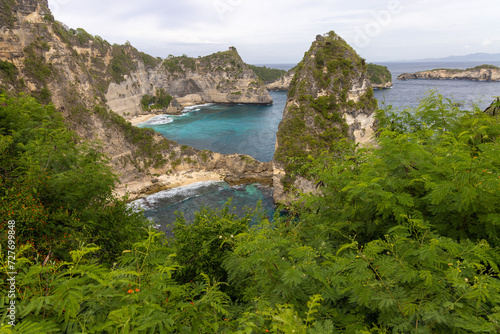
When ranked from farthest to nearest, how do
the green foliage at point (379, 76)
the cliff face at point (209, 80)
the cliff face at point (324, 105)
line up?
the green foliage at point (379, 76) < the cliff face at point (209, 80) < the cliff face at point (324, 105)

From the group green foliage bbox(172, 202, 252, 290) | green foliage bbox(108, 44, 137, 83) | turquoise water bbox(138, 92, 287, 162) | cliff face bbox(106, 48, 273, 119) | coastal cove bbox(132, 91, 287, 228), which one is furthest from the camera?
cliff face bbox(106, 48, 273, 119)


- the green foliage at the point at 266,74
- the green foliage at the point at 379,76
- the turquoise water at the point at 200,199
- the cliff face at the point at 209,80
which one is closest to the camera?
the turquoise water at the point at 200,199

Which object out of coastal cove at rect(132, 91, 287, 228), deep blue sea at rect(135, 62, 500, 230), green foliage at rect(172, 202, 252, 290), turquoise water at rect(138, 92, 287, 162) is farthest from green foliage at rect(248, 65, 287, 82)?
green foliage at rect(172, 202, 252, 290)

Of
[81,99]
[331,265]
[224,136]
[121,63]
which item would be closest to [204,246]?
[331,265]

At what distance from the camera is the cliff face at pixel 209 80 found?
367 ft

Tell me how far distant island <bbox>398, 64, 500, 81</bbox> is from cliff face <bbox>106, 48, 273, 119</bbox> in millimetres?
120075

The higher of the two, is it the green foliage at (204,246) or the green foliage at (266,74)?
the green foliage at (266,74)

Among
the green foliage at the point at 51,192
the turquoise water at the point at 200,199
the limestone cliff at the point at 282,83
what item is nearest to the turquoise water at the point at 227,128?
the turquoise water at the point at 200,199

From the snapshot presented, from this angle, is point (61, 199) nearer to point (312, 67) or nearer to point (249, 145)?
point (312, 67)

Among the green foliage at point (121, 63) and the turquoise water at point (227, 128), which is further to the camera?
the green foliage at point (121, 63)

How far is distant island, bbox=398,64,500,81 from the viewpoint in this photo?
13588 cm

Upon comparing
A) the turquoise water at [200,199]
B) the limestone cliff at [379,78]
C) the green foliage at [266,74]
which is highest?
the green foliage at [266,74]

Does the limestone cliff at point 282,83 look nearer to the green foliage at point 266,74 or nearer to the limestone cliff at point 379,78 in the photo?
the green foliage at point 266,74

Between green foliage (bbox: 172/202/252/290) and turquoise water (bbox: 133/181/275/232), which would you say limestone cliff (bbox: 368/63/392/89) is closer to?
turquoise water (bbox: 133/181/275/232)
